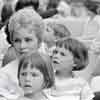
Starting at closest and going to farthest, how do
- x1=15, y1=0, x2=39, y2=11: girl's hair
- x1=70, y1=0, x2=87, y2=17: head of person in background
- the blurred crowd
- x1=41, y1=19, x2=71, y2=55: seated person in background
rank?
1. the blurred crowd
2. x1=41, y1=19, x2=71, y2=55: seated person in background
3. x1=15, y1=0, x2=39, y2=11: girl's hair
4. x1=70, y1=0, x2=87, y2=17: head of person in background

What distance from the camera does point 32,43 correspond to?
0.88 m

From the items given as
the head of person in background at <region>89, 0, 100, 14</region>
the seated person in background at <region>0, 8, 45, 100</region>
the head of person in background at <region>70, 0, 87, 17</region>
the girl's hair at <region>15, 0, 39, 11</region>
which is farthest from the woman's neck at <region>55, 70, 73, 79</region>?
the head of person in background at <region>89, 0, 100, 14</region>

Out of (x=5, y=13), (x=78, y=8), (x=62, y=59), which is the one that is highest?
(x=62, y=59)

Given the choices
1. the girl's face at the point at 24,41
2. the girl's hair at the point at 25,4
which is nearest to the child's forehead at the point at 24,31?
the girl's face at the point at 24,41

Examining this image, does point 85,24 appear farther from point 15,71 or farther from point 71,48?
point 15,71

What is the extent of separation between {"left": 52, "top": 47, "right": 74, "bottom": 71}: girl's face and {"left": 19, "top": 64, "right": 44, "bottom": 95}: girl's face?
0.40 ft

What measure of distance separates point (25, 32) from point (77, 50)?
0.16m

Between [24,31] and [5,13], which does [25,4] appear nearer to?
[5,13]

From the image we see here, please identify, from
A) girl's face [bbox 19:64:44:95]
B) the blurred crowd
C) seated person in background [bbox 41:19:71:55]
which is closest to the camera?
girl's face [bbox 19:64:44:95]

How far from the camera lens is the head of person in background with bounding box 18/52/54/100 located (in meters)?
0.71

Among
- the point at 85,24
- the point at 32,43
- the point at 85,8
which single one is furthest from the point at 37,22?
the point at 85,8

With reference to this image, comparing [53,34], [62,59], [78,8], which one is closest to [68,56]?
[62,59]

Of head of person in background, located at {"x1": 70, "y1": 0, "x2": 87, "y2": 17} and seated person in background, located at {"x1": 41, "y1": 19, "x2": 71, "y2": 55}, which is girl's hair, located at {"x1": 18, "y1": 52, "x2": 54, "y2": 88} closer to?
seated person in background, located at {"x1": 41, "y1": 19, "x2": 71, "y2": 55}

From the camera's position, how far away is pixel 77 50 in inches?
34.4
